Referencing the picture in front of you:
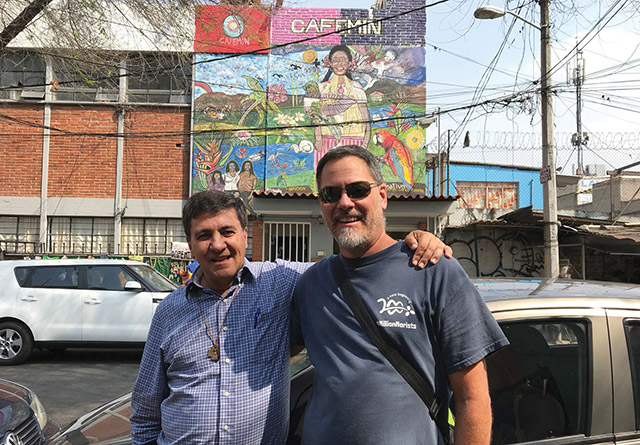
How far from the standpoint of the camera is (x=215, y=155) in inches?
562

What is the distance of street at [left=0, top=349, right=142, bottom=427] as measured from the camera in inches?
239

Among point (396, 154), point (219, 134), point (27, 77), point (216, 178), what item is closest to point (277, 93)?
point (219, 134)

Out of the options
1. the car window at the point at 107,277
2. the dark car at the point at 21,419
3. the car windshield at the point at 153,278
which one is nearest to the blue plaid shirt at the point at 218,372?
the dark car at the point at 21,419

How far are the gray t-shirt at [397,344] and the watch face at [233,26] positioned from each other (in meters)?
14.0

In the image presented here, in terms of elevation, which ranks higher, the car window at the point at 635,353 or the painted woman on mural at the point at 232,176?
the painted woman on mural at the point at 232,176

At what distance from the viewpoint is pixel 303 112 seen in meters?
14.4

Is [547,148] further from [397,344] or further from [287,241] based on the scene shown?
[397,344]

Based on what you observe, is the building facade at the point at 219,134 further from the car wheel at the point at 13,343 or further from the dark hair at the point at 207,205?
the dark hair at the point at 207,205

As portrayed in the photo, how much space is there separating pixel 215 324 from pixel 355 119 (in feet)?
42.2

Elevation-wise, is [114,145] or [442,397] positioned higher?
[114,145]

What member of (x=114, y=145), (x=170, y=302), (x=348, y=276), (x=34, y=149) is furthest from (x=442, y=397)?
(x=34, y=149)

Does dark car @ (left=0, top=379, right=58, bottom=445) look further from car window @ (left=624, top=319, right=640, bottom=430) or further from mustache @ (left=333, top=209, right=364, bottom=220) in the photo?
car window @ (left=624, top=319, right=640, bottom=430)

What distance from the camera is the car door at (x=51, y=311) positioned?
321 inches

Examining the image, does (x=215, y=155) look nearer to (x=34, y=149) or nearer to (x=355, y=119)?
(x=355, y=119)
